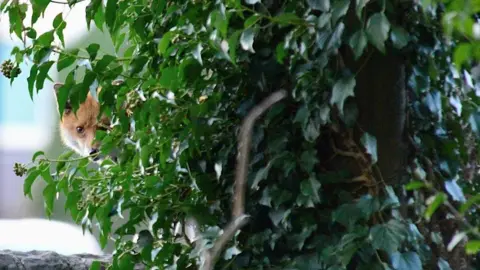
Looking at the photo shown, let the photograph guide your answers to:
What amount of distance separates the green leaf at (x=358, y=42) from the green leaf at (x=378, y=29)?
0.05 ft

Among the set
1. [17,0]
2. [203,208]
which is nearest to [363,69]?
[203,208]

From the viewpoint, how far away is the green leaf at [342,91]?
1722 mm

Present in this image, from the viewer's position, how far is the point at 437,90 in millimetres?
1942

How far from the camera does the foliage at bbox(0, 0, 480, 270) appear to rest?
176cm

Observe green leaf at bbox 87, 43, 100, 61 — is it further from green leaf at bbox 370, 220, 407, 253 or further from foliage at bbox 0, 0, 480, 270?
green leaf at bbox 370, 220, 407, 253

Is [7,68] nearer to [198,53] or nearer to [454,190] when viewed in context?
[198,53]

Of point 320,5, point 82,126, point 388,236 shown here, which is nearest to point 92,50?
point 320,5

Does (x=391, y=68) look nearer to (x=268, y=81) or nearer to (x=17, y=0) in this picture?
(x=268, y=81)

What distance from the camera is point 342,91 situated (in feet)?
5.71

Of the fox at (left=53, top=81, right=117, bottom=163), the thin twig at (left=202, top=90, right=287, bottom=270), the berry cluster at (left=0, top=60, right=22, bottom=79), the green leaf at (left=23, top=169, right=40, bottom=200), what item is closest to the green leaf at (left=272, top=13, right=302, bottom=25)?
the thin twig at (left=202, top=90, right=287, bottom=270)

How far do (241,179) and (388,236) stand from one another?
16.1 inches

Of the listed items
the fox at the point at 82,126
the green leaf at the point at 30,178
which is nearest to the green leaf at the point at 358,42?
the green leaf at the point at 30,178

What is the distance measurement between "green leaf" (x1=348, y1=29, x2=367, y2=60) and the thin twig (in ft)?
1.00

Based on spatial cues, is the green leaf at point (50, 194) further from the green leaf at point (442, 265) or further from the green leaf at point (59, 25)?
the green leaf at point (442, 265)
